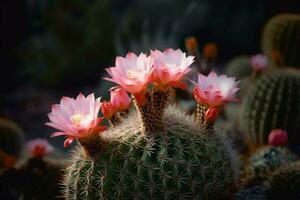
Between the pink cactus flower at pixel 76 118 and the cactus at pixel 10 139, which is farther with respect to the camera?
the cactus at pixel 10 139

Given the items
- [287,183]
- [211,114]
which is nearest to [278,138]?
[287,183]

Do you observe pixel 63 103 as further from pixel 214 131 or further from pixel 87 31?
pixel 87 31

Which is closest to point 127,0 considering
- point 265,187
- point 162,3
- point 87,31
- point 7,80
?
point 162,3

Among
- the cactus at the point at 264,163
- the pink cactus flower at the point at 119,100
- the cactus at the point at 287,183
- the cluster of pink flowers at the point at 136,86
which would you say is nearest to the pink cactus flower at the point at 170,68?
the cluster of pink flowers at the point at 136,86

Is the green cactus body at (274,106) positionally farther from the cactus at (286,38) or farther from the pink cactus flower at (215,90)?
the pink cactus flower at (215,90)

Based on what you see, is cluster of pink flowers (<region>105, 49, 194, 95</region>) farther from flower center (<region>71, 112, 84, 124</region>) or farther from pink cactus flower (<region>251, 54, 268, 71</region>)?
pink cactus flower (<region>251, 54, 268, 71</region>)
